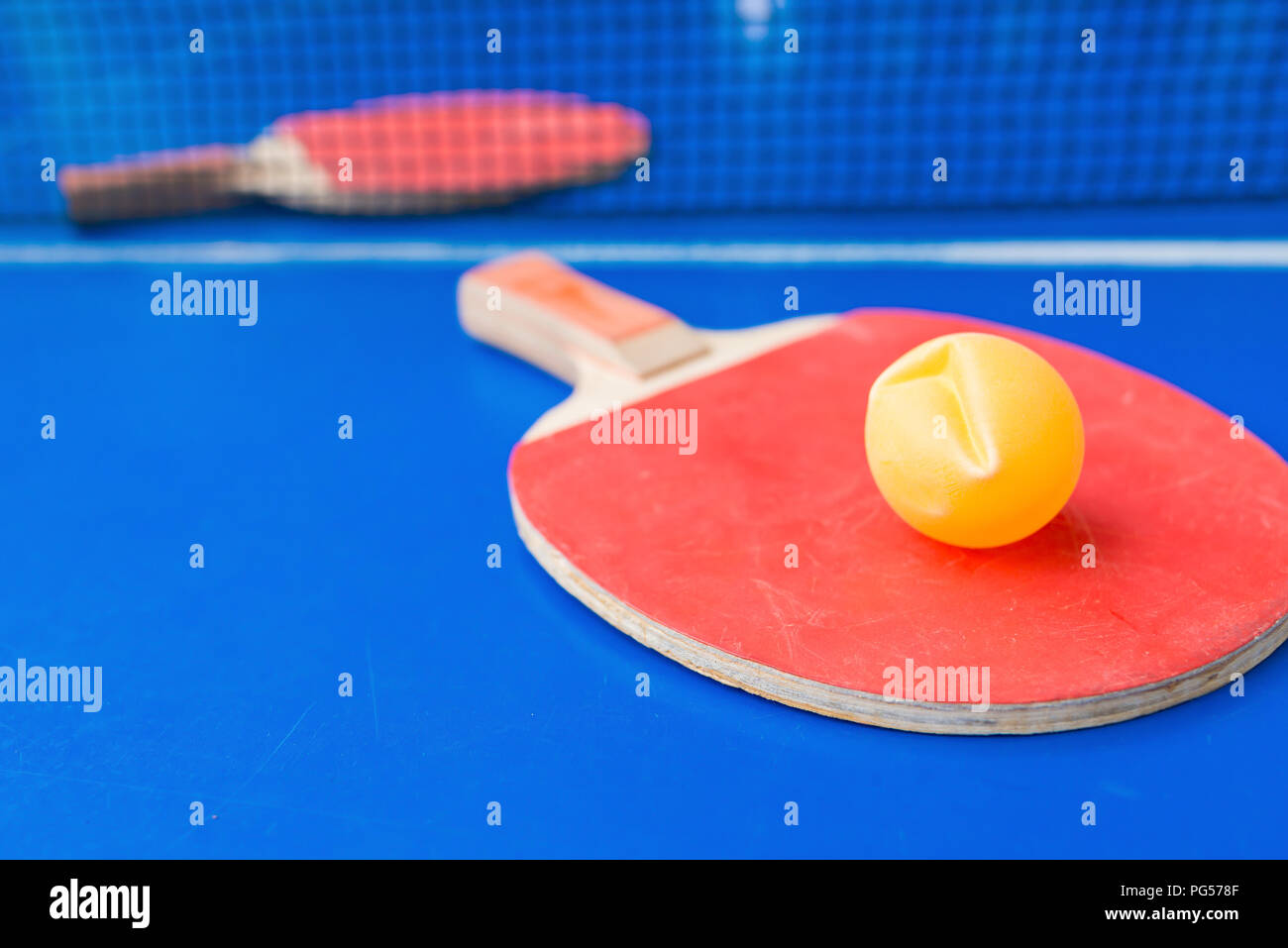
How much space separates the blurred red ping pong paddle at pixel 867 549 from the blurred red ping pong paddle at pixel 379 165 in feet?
4.32

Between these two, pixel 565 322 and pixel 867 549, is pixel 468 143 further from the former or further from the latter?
pixel 867 549

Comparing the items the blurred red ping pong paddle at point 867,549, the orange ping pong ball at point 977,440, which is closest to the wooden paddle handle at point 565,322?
the blurred red ping pong paddle at point 867,549

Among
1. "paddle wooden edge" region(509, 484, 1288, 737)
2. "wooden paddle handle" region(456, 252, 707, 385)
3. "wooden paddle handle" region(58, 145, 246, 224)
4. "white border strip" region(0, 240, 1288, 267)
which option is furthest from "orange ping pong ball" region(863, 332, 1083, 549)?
"wooden paddle handle" region(58, 145, 246, 224)

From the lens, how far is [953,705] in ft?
5.53

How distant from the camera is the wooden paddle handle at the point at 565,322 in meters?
2.58

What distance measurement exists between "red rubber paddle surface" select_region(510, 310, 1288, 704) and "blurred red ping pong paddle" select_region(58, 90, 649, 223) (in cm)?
155

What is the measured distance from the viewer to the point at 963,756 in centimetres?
171

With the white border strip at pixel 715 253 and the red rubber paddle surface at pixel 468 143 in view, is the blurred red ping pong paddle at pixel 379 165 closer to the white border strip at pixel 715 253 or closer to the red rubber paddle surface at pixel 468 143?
the red rubber paddle surface at pixel 468 143

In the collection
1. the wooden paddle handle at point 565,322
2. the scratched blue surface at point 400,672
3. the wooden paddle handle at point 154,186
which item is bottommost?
the scratched blue surface at point 400,672

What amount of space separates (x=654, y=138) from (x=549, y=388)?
4.79 feet

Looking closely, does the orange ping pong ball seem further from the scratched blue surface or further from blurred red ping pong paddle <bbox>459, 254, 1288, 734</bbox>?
the scratched blue surface

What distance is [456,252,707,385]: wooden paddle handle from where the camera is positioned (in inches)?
102
